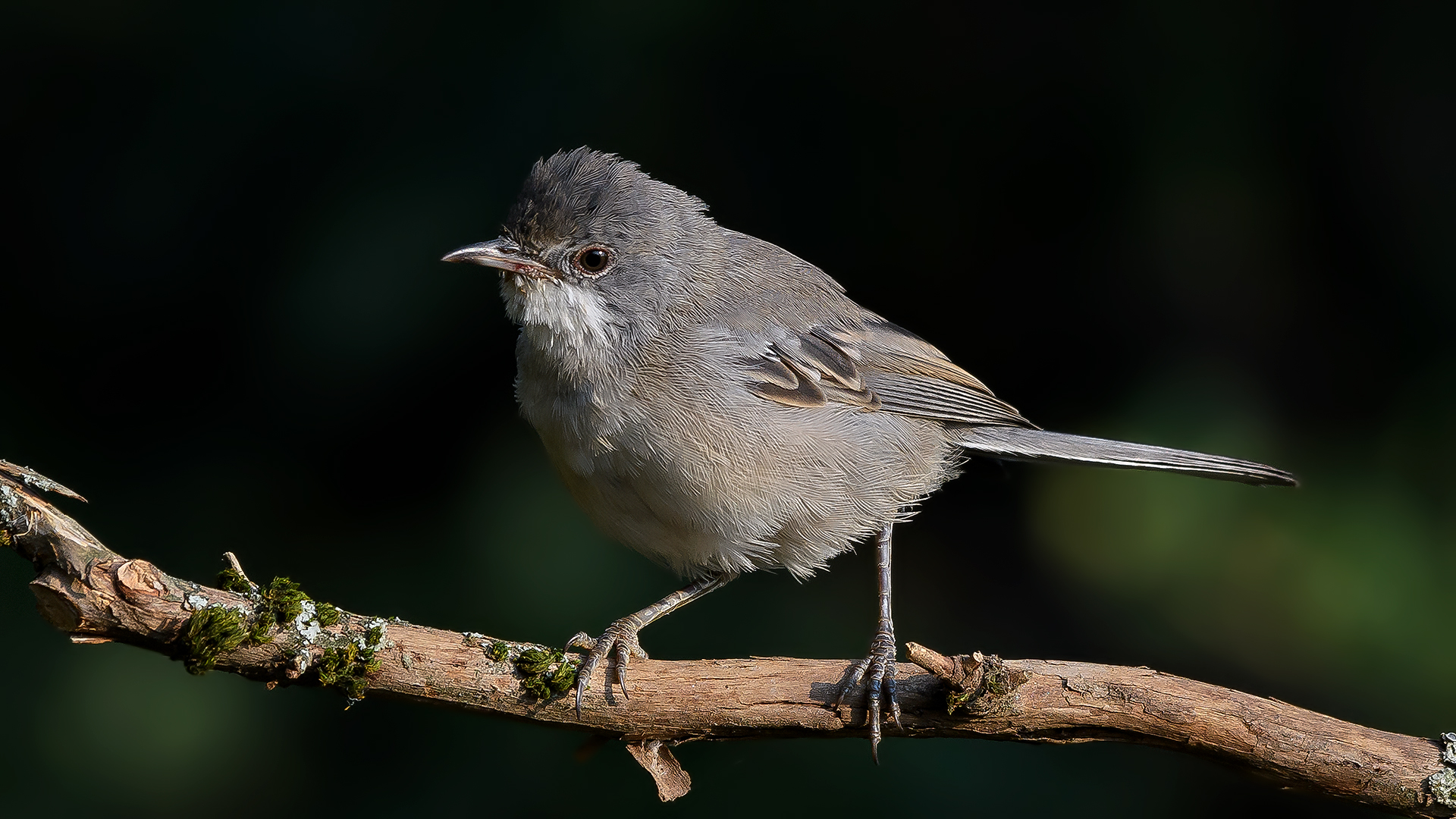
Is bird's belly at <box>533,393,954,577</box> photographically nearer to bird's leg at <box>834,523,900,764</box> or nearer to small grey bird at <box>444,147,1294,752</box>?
small grey bird at <box>444,147,1294,752</box>

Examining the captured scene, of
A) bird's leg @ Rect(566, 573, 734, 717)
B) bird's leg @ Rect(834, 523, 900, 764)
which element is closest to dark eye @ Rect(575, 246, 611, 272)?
bird's leg @ Rect(566, 573, 734, 717)

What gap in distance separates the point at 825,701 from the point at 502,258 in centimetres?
143

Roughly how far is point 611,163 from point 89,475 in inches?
82.3

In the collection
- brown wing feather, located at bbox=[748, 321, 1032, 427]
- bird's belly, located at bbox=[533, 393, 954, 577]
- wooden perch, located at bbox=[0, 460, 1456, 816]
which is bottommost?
wooden perch, located at bbox=[0, 460, 1456, 816]

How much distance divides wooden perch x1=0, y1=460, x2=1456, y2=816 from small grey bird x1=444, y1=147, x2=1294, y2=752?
10 centimetres

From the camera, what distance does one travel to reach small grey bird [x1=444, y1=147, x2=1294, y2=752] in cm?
279

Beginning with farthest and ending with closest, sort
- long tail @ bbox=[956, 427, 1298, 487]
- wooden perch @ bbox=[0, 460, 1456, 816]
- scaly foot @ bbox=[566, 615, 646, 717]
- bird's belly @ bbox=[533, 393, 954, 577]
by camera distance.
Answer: long tail @ bbox=[956, 427, 1298, 487], bird's belly @ bbox=[533, 393, 954, 577], scaly foot @ bbox=[566, 615, 646, 717], wooden perch @ bbox=[0, 460, 1456, 816]

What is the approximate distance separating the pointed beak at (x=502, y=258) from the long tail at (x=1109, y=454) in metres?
1.51

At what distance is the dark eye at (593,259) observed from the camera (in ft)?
9.73

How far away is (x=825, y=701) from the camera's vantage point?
2564mm

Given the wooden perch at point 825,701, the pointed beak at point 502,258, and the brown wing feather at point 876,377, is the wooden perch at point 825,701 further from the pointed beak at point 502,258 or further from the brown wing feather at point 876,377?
the pointed beak at point 502,258

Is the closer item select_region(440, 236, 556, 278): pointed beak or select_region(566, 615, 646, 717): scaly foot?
select_region(566, 615, 646, 717): scaly foot

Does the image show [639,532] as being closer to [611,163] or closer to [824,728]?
[824,728]

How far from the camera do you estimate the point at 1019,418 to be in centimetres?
356
